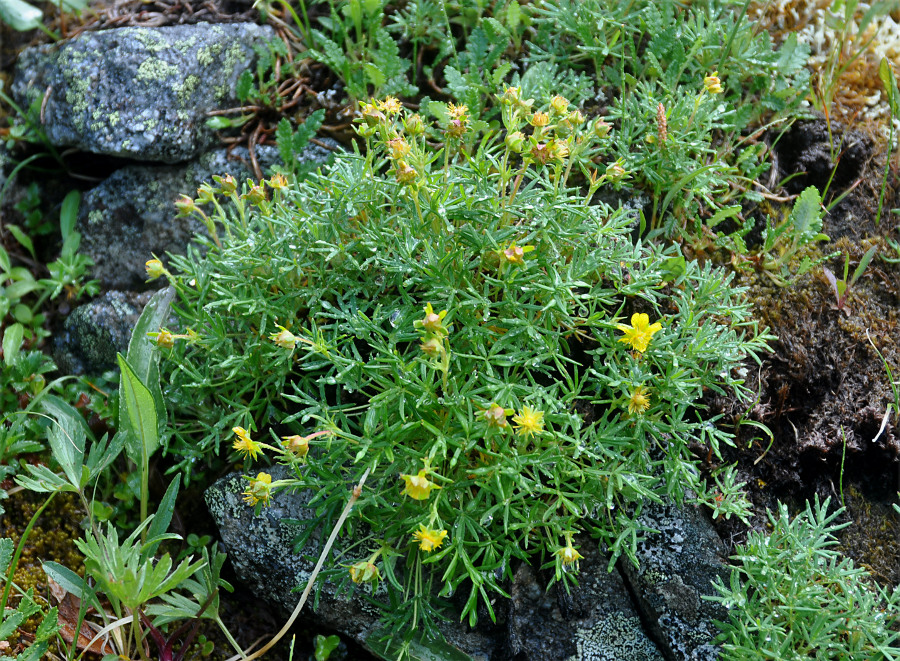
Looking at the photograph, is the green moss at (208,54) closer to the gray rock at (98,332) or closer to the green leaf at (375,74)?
the green leaf at (375,74)

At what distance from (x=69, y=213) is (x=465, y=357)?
6.92ft

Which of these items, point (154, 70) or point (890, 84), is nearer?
point (890, 84)

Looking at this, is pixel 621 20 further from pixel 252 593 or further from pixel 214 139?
pixel 252 593

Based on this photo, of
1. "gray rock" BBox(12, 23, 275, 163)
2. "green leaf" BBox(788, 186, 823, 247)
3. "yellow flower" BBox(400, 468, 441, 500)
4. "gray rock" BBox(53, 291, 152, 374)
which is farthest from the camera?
"gray rock" BBox(12, 23, 275, 163)

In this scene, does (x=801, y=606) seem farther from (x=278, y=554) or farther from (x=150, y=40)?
(x=150, y=40)

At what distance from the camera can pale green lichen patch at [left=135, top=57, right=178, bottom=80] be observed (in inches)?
121

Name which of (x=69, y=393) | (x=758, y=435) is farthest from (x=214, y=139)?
(x=758, y=435)

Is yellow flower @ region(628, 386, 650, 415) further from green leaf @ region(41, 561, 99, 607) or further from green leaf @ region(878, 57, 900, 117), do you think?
green leaf @ region(878, 57, 900, 117)

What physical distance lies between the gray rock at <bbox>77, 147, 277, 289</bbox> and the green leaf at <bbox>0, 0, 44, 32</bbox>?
0.86 m

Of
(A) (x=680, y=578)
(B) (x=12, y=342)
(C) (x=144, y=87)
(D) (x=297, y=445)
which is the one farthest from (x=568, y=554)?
(C) (x=144, y=87)

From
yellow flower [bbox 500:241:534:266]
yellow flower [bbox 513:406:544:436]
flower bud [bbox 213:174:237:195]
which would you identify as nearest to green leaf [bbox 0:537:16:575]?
flower bud [bbox 213:174:237:195]

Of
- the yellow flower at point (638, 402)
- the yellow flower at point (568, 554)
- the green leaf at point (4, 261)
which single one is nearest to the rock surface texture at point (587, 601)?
the yellow flower at point (568, 554)

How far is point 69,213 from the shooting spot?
3180 mm

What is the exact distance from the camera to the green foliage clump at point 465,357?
6.46 feet
